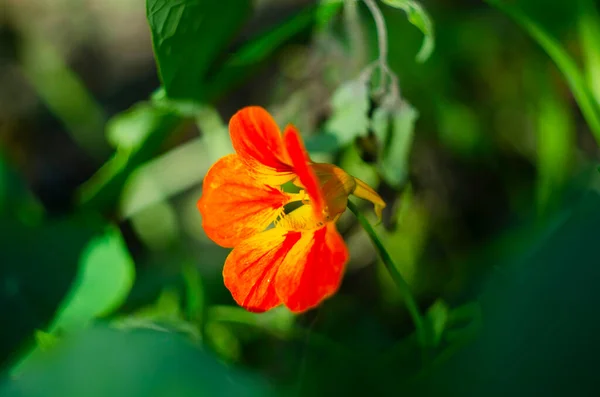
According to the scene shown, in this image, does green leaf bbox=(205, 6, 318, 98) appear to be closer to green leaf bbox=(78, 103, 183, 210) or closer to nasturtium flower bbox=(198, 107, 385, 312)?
green leaf bbox=(78, 103, 183, 210)

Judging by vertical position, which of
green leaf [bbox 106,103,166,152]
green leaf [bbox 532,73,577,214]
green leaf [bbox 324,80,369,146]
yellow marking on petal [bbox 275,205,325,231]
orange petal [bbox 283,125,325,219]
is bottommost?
green leaf [bbox 532,73,577,214]

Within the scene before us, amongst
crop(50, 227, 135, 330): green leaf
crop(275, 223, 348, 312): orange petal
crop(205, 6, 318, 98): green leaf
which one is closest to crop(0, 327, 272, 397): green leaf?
crop(275, 223, 348, 312): orange petal

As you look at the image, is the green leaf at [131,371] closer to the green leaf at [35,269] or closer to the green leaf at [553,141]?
the green leaf at [35,269]

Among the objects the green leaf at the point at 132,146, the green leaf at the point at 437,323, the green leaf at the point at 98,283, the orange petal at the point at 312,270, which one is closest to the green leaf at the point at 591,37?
the green leaf at the point at 437,323

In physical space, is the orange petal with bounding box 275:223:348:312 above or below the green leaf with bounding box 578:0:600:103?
above

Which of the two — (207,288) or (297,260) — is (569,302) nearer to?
(297,260)

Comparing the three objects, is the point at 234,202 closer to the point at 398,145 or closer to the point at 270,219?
the point at 270,219

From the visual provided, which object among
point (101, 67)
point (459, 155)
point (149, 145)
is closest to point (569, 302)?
point (149, 145)
